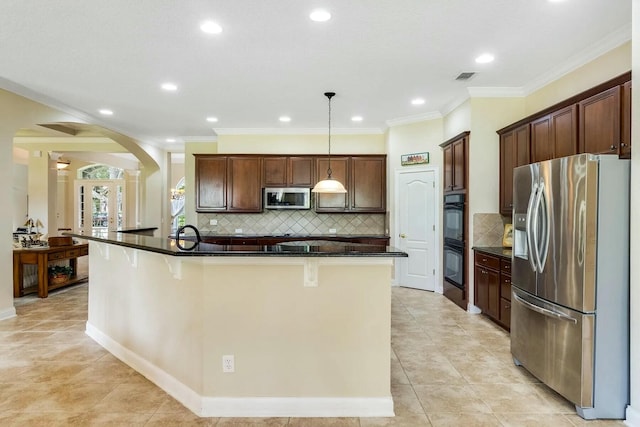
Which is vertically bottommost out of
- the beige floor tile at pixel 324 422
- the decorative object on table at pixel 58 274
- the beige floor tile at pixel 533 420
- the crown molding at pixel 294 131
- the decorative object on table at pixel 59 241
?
the beige floor tile at pixel 533 420

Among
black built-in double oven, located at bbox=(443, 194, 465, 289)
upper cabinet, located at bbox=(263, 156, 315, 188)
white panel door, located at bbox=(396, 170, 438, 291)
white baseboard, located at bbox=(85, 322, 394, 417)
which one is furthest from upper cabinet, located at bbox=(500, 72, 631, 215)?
upper cabinet, located at bbox=(263, 156, 315, 188)

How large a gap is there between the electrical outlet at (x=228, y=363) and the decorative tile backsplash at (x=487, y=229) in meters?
3.47

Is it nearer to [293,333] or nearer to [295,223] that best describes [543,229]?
[293,333]

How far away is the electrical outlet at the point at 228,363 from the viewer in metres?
2.29

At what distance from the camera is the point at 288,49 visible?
3.40m

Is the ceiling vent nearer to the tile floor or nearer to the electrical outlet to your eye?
the tile floor

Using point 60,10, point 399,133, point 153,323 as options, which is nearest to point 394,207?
point 399,133

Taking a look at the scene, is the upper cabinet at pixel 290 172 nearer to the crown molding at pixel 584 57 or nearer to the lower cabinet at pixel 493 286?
the lower cabinet at pixel 493 286

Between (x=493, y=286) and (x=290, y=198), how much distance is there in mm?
3751

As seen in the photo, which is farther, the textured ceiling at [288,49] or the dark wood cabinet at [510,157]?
the dark wood cabinet at [510,157]

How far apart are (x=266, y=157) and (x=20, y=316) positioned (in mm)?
4212

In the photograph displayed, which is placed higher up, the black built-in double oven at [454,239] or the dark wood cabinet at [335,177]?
the dark wood cabinet at [335,177]


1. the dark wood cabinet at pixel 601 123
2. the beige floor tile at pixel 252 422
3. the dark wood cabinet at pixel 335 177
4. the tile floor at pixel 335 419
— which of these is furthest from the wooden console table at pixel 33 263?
the dark wood cabinet at pixel 601 123

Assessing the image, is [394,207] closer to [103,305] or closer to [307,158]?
[307,158]
